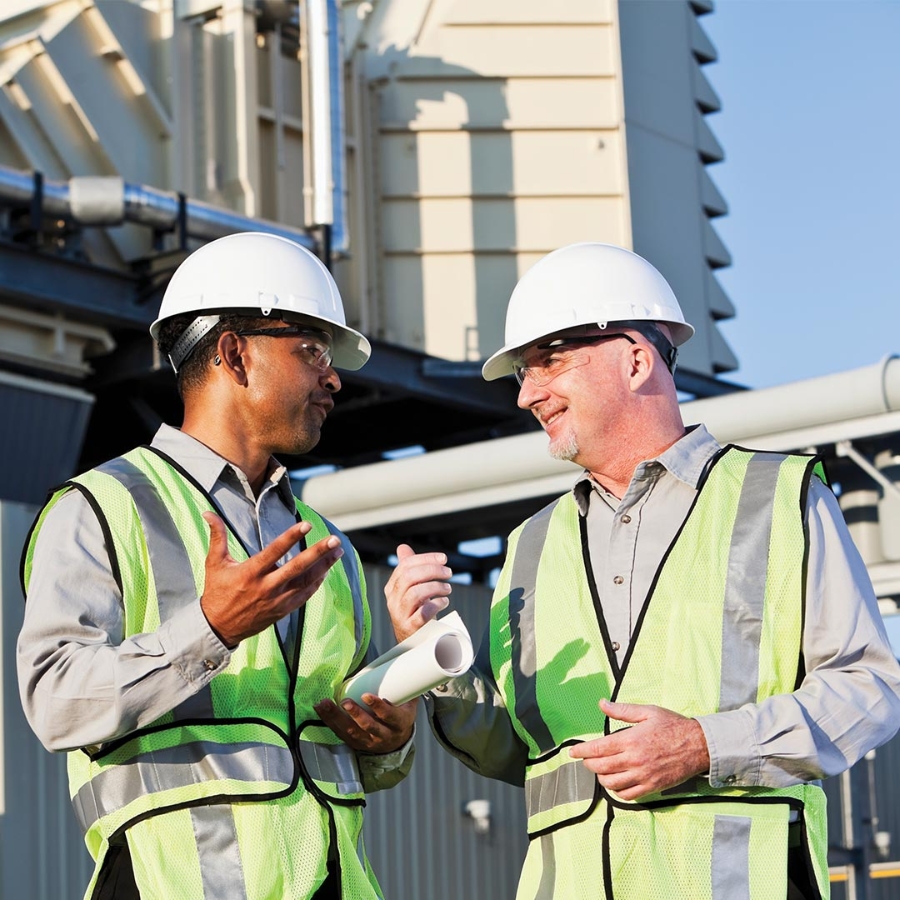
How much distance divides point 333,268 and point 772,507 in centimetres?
1090

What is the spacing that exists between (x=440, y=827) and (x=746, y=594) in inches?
341

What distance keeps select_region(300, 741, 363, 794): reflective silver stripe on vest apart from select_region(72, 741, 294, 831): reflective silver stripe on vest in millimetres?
140

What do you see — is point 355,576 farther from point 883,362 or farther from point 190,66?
point 190,66

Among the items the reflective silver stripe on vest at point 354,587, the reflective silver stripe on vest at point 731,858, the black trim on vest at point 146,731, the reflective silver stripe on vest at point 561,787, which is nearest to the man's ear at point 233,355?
the reflective silver stripe on vest at point 354,587

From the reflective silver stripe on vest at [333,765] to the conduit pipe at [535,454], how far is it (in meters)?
7.53

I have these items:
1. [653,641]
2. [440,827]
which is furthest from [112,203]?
[653,641]

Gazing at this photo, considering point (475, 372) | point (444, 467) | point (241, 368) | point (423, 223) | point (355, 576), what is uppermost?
point (423, 223)

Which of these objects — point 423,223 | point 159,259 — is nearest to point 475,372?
point 423,223

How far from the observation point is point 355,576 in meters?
4.71

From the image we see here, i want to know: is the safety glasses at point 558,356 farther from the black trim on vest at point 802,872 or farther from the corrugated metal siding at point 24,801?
the corrugated metal siding at point 24,801

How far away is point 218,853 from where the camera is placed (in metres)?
3.95

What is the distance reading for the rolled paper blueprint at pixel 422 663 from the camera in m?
4.04

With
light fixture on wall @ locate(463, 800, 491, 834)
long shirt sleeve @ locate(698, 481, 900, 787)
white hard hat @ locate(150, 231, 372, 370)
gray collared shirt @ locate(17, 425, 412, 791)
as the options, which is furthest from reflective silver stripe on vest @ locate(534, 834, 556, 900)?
light fixture on wall @ locate(463, 800, 491, 834)

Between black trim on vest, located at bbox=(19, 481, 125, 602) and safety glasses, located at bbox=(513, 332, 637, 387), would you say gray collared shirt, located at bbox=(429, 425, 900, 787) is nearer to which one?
safety glasses, located at bbox=(513, 332, 637, 387)
